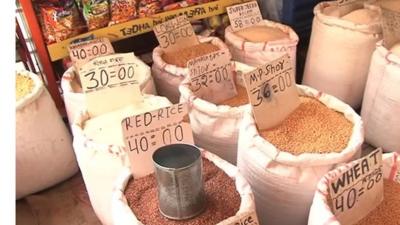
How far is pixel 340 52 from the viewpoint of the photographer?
174 centimetres

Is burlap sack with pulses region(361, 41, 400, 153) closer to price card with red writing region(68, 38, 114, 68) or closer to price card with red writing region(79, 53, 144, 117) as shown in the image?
price card with red writing region(79, 53, 144, 117)

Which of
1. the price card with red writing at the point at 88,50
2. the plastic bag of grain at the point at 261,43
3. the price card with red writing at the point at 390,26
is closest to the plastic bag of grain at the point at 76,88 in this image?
the price card with red writing at the point at 88,50

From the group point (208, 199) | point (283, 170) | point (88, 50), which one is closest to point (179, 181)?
point (208, 199)

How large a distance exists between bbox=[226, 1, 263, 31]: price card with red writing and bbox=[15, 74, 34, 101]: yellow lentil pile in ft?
2.73

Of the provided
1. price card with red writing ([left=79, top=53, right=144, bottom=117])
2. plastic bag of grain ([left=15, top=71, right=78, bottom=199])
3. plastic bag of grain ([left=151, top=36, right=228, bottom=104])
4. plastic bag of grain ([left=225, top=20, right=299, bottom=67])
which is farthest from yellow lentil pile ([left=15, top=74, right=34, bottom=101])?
plastic bag of grain ([left=225, top=20, right=299, bottom=67])

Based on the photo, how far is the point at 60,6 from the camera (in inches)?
63.3

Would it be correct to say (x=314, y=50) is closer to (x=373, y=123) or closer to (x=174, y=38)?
(x=373, y=123)

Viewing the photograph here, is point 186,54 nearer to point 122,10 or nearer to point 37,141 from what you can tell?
point 122,10

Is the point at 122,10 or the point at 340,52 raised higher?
the point at 122,10

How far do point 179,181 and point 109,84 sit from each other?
586mm

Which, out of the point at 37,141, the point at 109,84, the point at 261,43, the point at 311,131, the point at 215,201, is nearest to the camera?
the point at 215,201

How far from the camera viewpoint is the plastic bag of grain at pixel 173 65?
60.2 inches

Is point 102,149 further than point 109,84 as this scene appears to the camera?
No

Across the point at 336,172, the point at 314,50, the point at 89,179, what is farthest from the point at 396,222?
the point at 314,50
